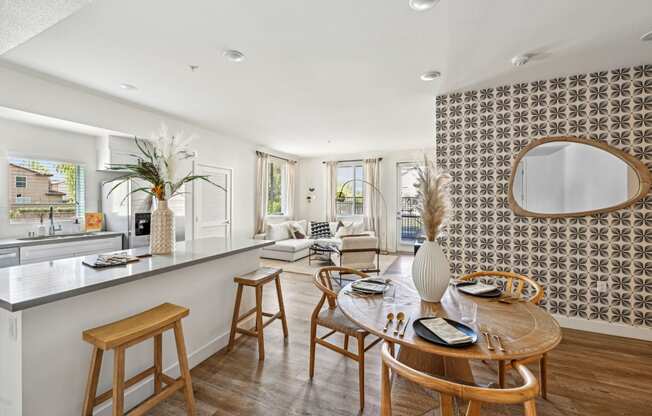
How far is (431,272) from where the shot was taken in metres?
1.55

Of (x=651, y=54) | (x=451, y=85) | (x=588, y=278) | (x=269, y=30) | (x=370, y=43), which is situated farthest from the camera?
(x=451, y=85)

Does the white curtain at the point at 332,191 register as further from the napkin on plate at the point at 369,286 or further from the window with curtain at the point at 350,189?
the napkin on plate at the point at 369,286

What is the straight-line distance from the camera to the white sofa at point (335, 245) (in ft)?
14.6

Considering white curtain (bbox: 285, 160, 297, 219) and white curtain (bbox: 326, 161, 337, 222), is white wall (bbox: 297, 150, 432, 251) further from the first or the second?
white curtain (bbox: 285, 160, 297, 219)

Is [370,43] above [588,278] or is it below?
above

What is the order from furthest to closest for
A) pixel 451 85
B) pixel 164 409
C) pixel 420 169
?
pixel 451 85, pixel 164 409, pixel 420 169

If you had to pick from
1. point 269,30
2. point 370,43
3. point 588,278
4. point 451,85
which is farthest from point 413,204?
point 588,278

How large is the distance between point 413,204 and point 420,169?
0.70ft

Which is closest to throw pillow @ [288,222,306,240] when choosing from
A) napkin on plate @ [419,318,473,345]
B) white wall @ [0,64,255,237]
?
white wall @ [0,64,255,237]

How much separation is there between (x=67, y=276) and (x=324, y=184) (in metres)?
6.63

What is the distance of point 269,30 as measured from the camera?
2119mm

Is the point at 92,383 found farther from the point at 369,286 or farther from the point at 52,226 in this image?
the point at 52,226

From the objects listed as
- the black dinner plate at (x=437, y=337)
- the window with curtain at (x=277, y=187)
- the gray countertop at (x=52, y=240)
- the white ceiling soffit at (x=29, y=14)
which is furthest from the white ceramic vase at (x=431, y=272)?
the window with curtain at (x=277, y=187)

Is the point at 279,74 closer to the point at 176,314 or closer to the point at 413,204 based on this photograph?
the point at 413,204
